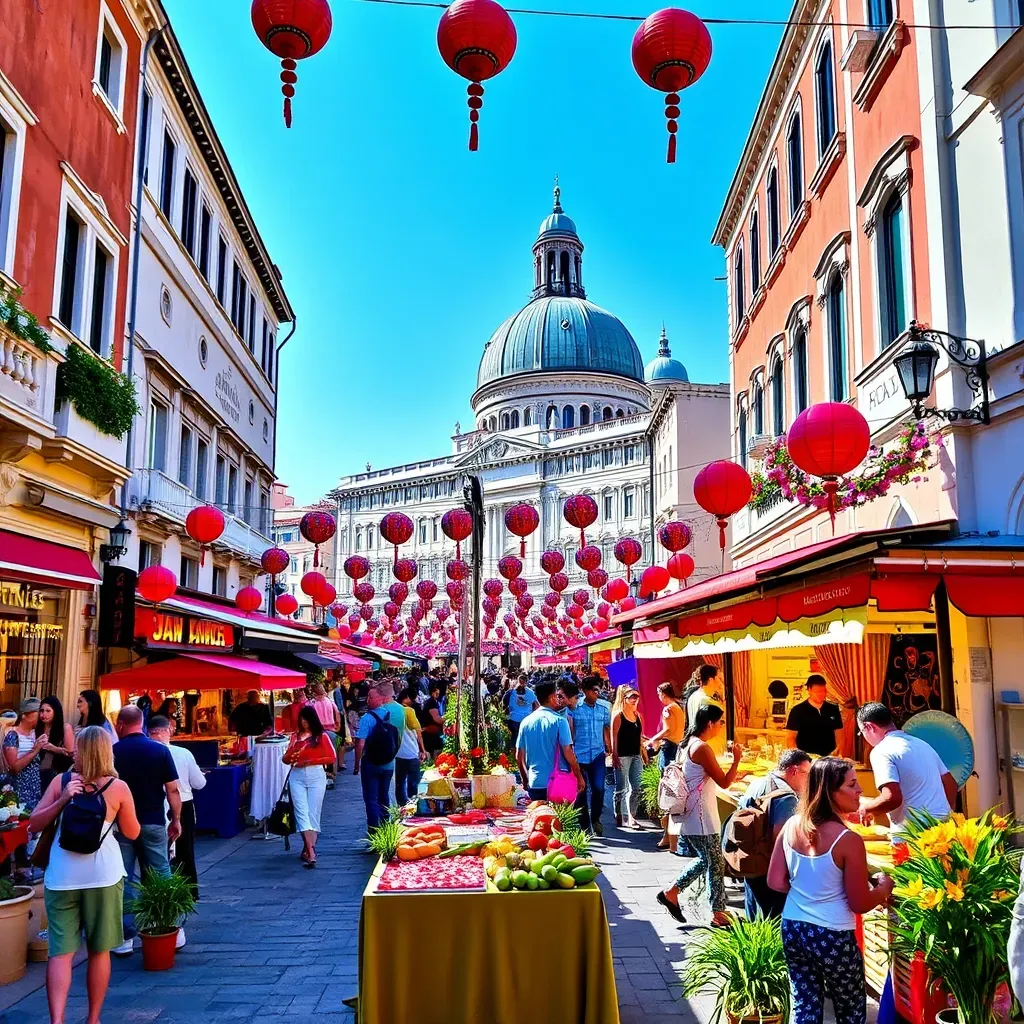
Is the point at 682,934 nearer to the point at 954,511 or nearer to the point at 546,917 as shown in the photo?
the point at 546,917

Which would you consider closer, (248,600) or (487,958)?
(487,958)

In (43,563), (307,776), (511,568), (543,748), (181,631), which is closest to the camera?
(543,748)

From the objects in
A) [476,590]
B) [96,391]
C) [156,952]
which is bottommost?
[156,952]

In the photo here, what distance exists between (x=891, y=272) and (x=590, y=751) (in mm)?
6757

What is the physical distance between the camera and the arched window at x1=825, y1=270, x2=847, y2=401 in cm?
1340

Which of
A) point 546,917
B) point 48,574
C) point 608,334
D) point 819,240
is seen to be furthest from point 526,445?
point 546,917

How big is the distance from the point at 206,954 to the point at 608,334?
73905 millimetres

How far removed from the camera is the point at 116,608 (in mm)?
13367

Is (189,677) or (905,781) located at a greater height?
(189,677)

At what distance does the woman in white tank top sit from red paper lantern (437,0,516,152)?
4583mm

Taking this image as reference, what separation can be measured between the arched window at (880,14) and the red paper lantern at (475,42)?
717 cm

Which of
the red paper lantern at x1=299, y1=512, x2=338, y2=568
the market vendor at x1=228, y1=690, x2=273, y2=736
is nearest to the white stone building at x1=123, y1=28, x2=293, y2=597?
the red paper lantern at x1=299, y1=512, x2=338, y2=568

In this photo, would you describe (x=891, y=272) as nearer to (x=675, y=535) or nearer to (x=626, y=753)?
(x=626, y=753)

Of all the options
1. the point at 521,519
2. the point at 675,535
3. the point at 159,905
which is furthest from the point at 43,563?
the point at 675,535
